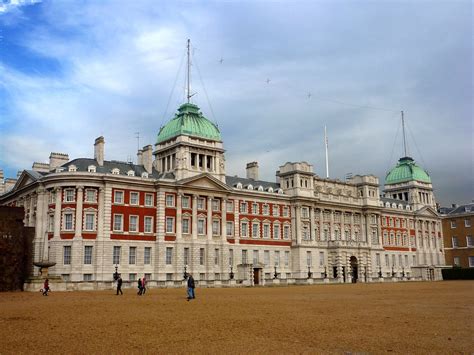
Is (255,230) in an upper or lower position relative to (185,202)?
lower

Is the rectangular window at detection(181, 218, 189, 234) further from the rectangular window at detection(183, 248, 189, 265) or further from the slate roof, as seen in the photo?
the slate roof

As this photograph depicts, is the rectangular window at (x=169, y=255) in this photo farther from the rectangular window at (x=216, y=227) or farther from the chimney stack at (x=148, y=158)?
the chimney stack at (x=148, y=158)

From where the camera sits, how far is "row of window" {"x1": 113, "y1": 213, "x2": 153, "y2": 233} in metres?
62.9

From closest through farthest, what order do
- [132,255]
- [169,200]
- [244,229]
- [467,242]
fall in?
[132,255] < [169,200] < [244,229] < [467,242]

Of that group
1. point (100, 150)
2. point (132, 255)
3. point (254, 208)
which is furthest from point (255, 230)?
point (100, 150)

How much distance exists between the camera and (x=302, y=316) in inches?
958

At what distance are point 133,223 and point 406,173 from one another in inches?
2706

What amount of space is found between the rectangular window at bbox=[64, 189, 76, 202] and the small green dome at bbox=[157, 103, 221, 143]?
55.6ft

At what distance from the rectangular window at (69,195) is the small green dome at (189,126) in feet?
55.6

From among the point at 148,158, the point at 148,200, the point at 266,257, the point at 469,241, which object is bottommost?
the point at 266,257

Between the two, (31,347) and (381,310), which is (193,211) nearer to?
(381,310)

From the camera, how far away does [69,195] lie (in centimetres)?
6116

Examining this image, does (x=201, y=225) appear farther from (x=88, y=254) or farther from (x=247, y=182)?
(x=88, y=254)

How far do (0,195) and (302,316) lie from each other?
69836 millimetres
